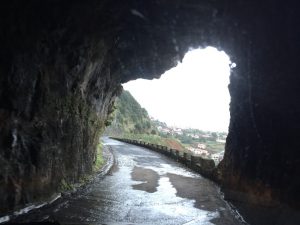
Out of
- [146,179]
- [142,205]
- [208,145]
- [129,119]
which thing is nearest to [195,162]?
[146,179]

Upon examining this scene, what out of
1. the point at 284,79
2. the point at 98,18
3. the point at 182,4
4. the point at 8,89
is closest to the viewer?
the point at 284,79

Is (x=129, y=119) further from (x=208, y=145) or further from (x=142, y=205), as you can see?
(x=142, y=205)

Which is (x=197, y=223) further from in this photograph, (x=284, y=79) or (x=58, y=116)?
(x=58, y=116)

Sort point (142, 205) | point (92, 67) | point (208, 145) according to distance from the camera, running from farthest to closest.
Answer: point (208, 145), point (92, 67), point (142, 205)

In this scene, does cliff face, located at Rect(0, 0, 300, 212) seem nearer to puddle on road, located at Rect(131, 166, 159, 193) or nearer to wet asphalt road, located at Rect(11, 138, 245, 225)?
wet asphalt road, located at Rect(11, 138, 245, 225)

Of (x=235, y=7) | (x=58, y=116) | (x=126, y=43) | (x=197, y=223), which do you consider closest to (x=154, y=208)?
(x=197, y=223)

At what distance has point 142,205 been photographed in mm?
13375

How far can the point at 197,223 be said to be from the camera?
11227 millimetres

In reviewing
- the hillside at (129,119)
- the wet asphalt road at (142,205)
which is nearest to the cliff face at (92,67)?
the wet asphalt road at (142,205)

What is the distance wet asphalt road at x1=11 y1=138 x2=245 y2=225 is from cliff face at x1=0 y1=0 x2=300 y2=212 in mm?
943

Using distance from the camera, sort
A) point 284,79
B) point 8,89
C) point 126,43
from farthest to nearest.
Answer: point 126,43 → point 8,89 → point 284,79

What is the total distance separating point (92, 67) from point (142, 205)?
24.9 ft

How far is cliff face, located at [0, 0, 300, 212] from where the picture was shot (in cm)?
1061

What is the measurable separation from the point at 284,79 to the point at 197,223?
14.9ft
